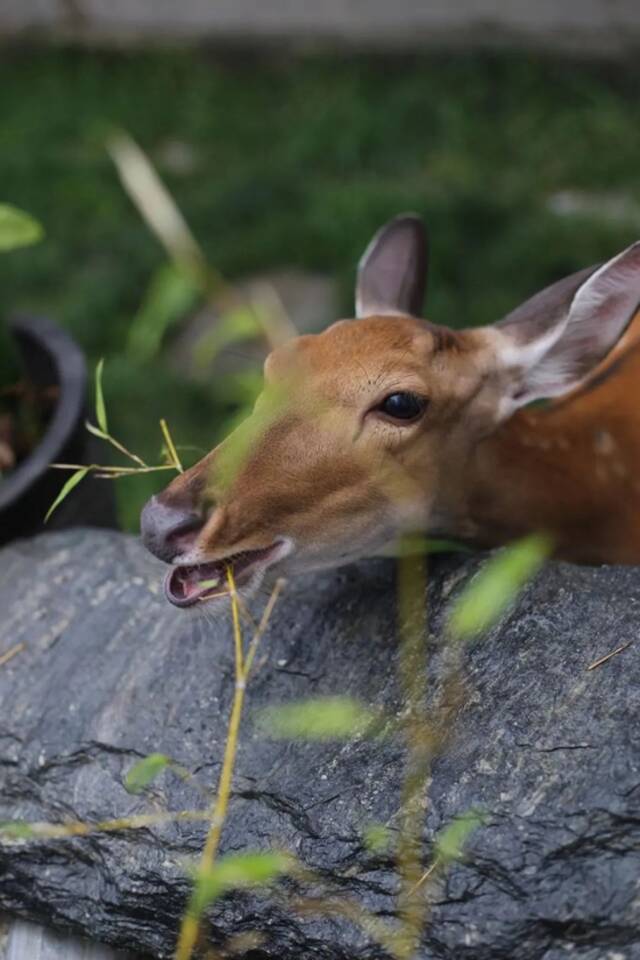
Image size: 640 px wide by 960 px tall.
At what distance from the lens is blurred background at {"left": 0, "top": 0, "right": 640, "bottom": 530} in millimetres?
4824

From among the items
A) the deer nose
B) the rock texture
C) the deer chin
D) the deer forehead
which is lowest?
the rock texture

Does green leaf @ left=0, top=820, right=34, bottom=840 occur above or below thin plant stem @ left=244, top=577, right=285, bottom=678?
below

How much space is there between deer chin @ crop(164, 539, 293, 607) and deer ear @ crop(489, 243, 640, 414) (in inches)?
28.7

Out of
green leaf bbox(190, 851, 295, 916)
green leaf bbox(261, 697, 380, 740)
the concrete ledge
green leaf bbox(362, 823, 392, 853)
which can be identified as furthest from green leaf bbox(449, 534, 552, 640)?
the concrete ledge

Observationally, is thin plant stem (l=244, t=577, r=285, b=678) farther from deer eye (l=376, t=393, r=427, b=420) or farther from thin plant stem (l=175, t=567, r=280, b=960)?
deer eye (l=376, t=393, r=427, b=420)

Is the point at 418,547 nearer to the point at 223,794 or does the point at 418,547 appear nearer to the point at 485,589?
the point at 485,589

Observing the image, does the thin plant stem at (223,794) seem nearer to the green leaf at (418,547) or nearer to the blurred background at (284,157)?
the green leaf at (418,547)

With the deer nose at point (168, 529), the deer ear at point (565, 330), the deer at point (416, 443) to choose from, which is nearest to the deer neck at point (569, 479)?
the deer at point (416, 443)

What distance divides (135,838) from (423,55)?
4.48m

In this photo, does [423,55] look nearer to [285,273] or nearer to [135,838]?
[285,273]

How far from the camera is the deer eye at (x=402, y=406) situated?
2.64 meters

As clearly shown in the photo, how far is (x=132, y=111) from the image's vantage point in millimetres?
6355

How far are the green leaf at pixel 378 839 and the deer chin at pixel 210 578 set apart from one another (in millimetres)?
505

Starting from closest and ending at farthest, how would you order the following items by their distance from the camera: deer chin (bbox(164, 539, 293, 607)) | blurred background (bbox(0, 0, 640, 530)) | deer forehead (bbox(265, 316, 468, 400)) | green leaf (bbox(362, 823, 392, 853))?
green leaf (bbox(362, 823, 392, 853))
deer chin (bbox(164, 539, 293, 607))
deer forehead (bbox(265, 316, 468, 400))
blurred background (bbox(0, 0, 640, 530))
